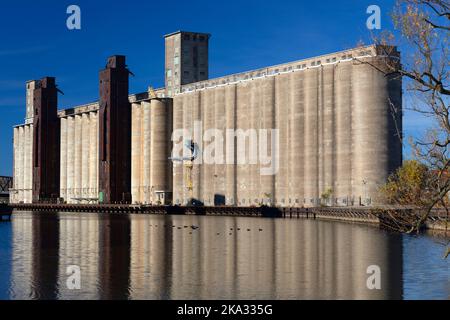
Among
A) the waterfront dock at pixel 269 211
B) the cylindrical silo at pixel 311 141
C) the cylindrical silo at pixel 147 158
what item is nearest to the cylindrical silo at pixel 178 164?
the waterfront dock at pixel 269 211

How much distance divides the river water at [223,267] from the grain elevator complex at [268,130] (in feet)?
154

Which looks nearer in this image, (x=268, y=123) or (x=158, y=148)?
(x=268, y=123)

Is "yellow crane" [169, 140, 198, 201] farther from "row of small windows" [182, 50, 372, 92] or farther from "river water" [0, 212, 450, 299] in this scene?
"river water" [0, 212, 450, 299]

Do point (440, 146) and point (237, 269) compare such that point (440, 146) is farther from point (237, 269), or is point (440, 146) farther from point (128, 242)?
point (128, 242)

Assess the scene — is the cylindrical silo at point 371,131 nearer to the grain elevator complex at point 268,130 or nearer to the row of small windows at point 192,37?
the grain elevator complex at point 268,130

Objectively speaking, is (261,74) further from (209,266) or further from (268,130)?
(209,266)

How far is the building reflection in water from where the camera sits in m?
36.2

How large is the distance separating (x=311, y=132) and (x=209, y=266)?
10026 centimetres

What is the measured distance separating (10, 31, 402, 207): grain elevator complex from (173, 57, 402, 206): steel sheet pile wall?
0.20 metres

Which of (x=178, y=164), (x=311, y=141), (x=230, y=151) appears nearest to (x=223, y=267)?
(x=311, y=141)

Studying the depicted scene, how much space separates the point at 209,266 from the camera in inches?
1871

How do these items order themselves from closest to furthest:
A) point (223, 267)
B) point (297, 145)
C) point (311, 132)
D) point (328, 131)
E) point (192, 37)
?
point (223, 267) < point (328, 131) < point (311, 132) < point (297, 145) < point (192, 37)
